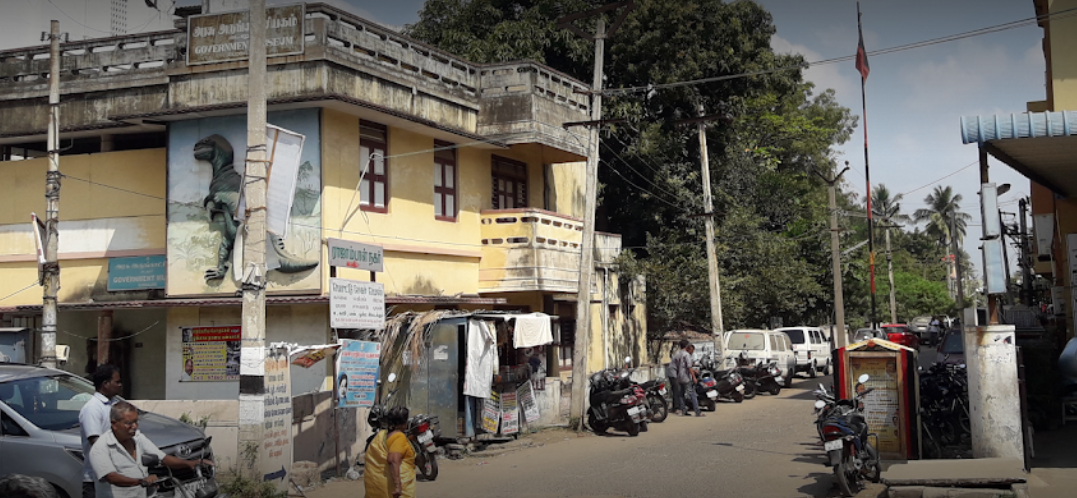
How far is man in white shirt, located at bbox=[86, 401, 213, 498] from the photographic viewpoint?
A: 6988 mm

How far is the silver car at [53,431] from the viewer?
9.34 metres

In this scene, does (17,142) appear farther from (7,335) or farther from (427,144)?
(427,144)

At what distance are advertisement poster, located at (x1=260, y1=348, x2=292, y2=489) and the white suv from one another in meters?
22.2

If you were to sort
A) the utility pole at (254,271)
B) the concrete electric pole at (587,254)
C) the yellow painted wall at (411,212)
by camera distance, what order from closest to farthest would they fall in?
the utility pole at (254,271), the yellow painted wall at (411,212), the concrete electric pole at (587,254)

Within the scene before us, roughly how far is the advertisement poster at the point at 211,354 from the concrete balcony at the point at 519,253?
6.21m

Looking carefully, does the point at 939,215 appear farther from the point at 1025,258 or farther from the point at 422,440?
the point at 422,440

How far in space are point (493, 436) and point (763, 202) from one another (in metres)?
A: 27.8

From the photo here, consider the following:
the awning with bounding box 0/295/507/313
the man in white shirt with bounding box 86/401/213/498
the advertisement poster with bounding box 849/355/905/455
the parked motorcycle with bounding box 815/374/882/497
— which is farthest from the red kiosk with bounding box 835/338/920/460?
the awning with bounding box 0/295/507/313

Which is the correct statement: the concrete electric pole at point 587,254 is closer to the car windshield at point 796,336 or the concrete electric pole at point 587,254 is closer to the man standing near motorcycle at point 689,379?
the man standing near motorcycle at point 689,379

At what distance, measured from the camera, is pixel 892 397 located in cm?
1303

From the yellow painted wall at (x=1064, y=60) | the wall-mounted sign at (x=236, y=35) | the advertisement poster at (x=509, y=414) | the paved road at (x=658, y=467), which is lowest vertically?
the paved road at (x=658, y=467)

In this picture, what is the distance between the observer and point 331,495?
12164 millimetres

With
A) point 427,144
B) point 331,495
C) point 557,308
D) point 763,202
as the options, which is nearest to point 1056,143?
point 331,495

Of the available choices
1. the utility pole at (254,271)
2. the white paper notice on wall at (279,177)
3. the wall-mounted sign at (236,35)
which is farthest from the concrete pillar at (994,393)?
the wall-mounted sign at (236,35)
